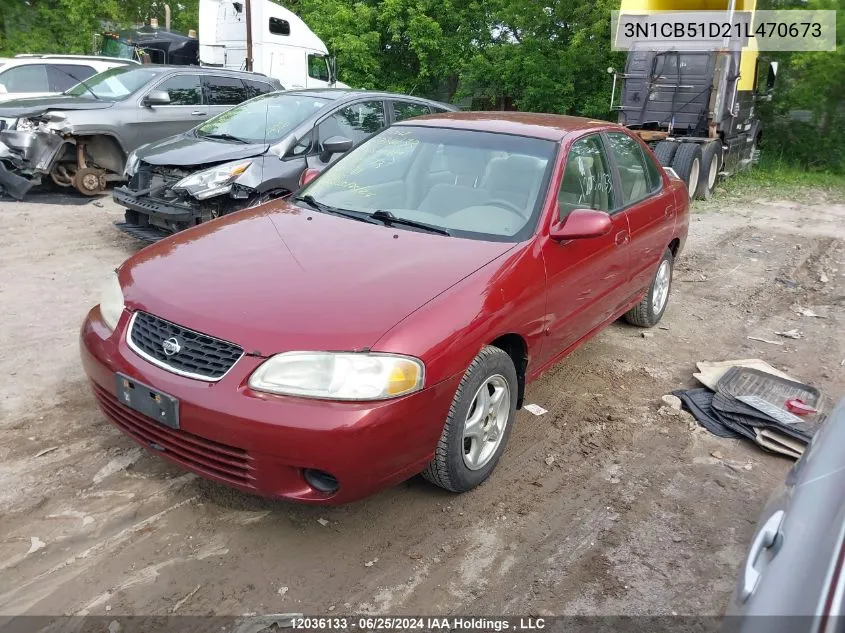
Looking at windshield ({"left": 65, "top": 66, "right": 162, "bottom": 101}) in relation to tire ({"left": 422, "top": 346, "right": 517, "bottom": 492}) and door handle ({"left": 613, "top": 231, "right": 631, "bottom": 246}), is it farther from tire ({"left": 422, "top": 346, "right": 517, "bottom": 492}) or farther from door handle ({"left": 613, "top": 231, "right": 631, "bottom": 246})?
tire ({"left": 422, "top": 346, "right": 517, "bottom": 492})

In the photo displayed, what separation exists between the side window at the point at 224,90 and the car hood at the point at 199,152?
3562mm

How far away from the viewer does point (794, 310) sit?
6.49 m

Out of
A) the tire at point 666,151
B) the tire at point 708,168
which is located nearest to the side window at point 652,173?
the tire at point 666,151

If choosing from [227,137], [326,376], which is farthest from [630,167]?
[227,137]

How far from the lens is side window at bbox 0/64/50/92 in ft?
37.0

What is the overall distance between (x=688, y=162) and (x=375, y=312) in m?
9.65

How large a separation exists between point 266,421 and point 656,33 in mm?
11620

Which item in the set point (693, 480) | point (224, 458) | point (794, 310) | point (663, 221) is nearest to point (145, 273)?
point (224, 458)

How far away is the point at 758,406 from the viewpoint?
13.7ft

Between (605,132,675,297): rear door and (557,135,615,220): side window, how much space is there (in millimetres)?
172

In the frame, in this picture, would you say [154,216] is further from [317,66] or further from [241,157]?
[317,66]

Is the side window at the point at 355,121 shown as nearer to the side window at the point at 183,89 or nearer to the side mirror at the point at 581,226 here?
the side window at the point at 183,89

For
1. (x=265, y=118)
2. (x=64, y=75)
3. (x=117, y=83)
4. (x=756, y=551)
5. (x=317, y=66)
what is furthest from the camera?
(x=317, y=66)

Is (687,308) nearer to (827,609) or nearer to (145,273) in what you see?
(145,273)
